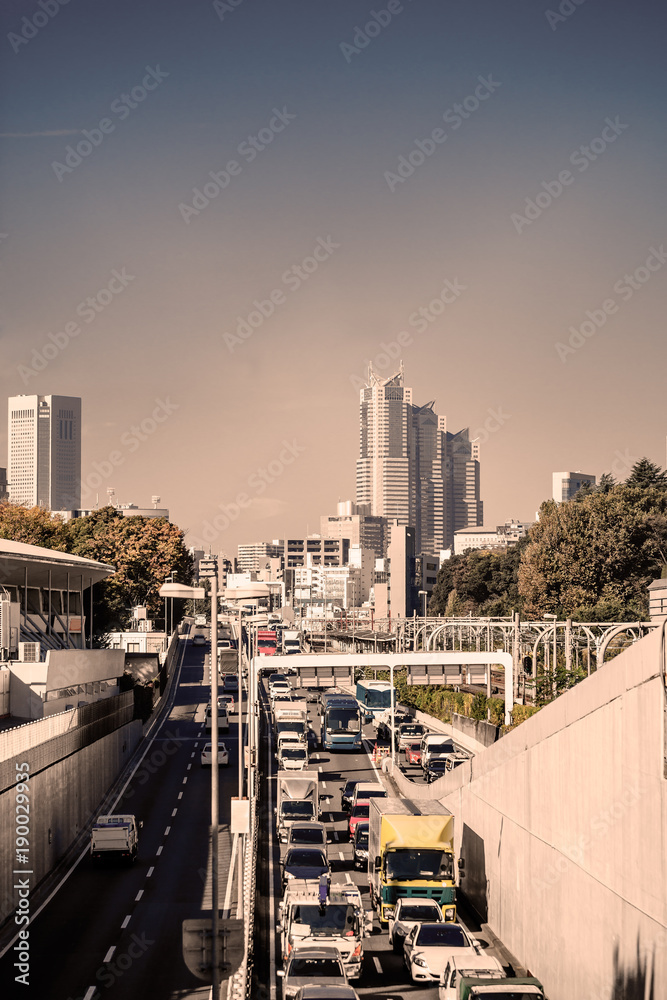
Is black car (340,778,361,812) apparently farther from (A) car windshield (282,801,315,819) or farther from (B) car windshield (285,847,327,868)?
(B) car windshield (285,847,327,868)

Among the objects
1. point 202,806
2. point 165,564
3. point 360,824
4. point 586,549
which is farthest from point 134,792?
point 165,564

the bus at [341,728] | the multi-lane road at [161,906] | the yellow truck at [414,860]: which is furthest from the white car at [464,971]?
the bus at [341,728]

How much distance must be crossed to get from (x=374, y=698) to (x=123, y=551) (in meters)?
51.9

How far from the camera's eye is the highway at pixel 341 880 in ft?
78.2

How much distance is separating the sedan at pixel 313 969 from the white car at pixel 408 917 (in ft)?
13.4

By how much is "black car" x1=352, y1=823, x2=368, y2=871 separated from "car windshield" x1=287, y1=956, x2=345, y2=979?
14065 mm

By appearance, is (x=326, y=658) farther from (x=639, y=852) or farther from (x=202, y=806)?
(x=639, y=852)

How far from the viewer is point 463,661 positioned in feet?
191

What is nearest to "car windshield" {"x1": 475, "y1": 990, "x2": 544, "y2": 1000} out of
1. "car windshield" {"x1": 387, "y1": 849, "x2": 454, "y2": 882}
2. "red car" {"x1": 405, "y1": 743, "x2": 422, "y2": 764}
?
"car windshield" {"x1": 387, "y1": 849, "x2": 454, "y2": 882}

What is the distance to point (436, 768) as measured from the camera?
55.4 meters

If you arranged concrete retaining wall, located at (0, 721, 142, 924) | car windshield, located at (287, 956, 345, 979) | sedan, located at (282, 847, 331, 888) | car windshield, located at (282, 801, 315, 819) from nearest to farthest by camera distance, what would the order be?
car windshield, located at (287, 956, 345, 979) → concrete retaining wall, located at (0, 721, 142, 924) → sedan, located at (282, 847, 331, 888) → car windshield, located at (282, 801, 315, 819)

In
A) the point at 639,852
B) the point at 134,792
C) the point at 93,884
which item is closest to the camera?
the point at 639,852

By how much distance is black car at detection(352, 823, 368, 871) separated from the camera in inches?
1438

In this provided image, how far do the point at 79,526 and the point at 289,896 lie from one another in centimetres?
10658
